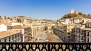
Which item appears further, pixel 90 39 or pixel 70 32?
pixel 70 32

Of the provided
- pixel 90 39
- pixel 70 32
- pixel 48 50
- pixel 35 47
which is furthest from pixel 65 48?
pixel 70 32

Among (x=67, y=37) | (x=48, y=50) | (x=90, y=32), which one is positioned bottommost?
(x=67, y=37)

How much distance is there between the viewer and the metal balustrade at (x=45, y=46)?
10.6 feet

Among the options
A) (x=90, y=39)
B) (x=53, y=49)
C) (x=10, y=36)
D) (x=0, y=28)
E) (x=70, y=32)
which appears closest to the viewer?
(x=53, y=49)

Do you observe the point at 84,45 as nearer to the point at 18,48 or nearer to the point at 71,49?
the point at 71,49

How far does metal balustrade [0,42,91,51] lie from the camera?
3230mm

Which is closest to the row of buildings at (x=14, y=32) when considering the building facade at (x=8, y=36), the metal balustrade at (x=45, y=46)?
the building facade at (x=8, y=36)

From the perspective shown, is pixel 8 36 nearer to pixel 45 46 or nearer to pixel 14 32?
pixel 14 32

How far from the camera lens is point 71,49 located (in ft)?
10.7

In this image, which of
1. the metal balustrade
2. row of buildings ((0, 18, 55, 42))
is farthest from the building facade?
the metal balustrade

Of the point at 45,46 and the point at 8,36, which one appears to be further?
the point at 8,36

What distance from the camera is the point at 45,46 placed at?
324cm

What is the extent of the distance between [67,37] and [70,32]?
1.53 metres

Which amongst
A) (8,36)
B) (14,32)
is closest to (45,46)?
(8,36)
